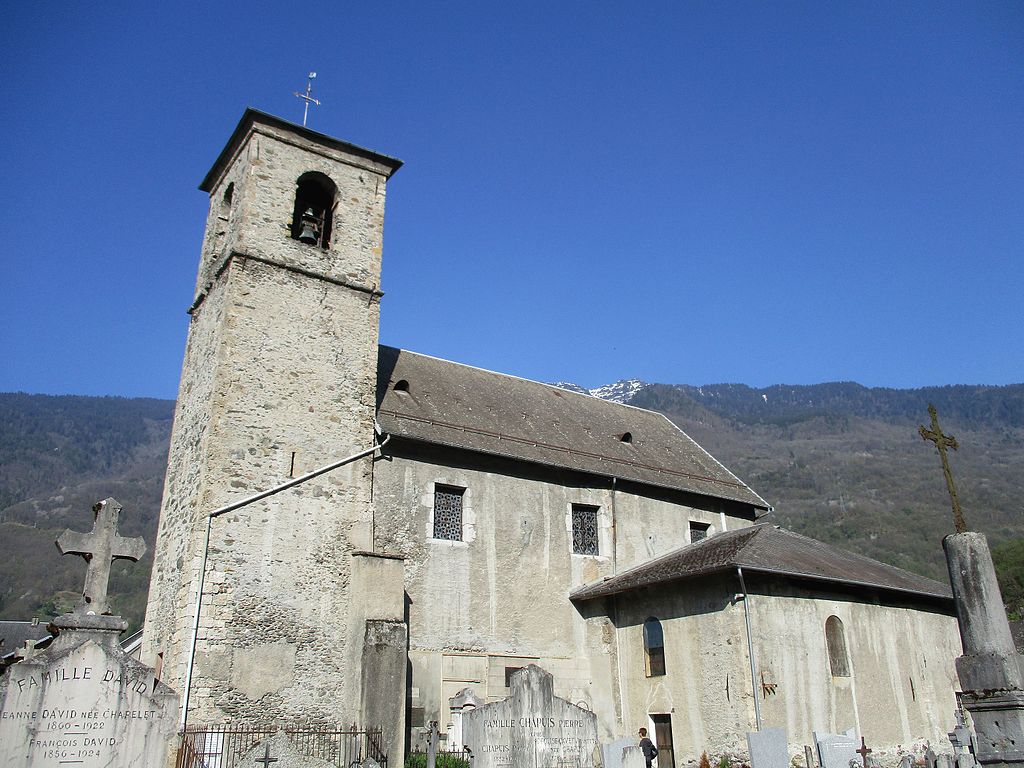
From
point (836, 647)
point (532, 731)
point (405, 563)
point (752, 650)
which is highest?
point (405, 563)

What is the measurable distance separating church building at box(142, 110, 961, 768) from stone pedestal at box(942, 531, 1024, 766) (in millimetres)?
6017

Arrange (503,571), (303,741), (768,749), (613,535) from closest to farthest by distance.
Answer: (768,749)
(303,741)
(503,571)
(613,535)

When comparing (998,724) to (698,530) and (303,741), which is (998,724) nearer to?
(303,741)

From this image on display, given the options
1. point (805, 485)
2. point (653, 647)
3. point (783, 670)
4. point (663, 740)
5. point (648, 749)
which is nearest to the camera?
point (783, 670)

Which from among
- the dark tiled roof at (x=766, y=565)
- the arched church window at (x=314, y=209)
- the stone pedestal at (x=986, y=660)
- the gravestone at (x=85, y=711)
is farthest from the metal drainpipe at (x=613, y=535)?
the gravestone at (x=85, y=711)

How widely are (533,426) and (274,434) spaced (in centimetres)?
835

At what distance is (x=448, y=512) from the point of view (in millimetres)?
19766

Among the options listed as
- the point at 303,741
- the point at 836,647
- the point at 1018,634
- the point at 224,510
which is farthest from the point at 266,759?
the point at 1018,634

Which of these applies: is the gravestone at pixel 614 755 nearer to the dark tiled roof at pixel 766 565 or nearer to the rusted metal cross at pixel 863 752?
the dark tiled roof at pixel 766 565

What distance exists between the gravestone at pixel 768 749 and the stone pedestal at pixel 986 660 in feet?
10.8

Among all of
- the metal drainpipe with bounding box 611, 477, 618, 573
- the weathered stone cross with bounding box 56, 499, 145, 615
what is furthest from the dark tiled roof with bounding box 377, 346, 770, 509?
the weathered stone cross with bounding box 56, 499, 145, 615

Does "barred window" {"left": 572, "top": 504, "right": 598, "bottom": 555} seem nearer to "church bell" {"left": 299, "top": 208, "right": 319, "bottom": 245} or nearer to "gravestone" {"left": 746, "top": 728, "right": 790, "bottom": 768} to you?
"gravestone" {"left": 746, "top": 728, "right": 790, "bottom": 768}

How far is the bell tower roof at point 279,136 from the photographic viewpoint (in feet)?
66.4

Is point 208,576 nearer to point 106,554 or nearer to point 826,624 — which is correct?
point 106,554
